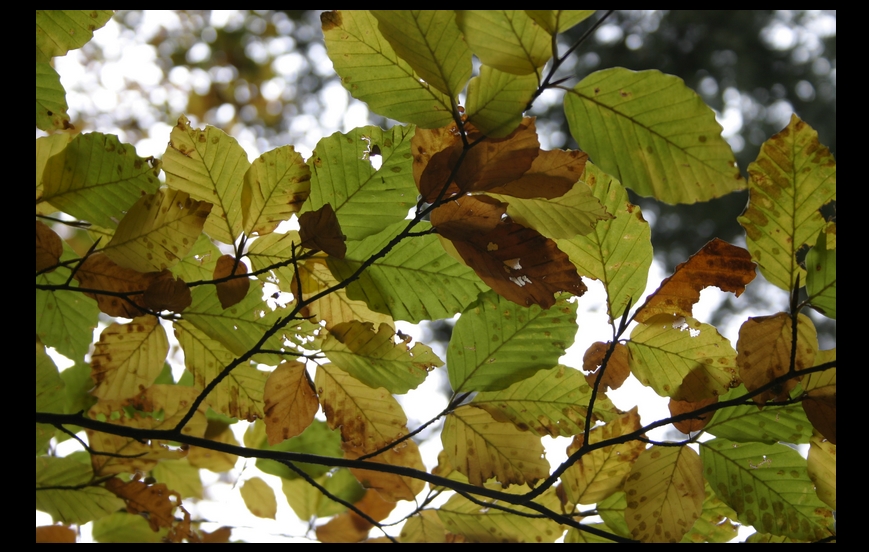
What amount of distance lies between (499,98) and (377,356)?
0.81ft

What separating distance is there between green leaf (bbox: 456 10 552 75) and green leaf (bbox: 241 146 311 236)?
178 mm

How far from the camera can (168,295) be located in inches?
19.8

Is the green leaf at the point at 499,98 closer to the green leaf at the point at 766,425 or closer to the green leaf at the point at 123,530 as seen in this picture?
the green leaf at the point at 766,425

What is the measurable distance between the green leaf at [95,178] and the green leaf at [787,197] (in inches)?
19.4

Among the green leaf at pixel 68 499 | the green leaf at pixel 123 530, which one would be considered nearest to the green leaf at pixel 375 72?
the green leaf at pixel 68 499

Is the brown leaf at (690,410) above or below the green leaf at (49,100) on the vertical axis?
below

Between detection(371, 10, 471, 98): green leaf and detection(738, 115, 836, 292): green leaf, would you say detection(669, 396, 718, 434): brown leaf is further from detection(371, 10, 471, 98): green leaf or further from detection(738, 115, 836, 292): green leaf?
detection(371, 10, 471, 98): green leaf

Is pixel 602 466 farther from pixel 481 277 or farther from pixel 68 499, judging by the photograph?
pixel 68 499

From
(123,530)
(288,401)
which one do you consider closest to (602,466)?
(288,401)

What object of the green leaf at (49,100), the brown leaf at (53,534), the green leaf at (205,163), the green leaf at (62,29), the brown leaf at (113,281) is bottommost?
the brown leaf at (53,534)

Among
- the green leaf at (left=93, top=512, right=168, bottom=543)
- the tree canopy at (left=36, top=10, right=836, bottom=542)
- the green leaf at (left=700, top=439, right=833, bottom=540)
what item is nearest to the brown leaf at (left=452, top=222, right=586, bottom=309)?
the tree canopy at (left=36, top=10, right=836, bottom=542)

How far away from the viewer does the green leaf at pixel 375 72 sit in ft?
1.40

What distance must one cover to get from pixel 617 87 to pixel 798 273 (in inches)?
7.9
